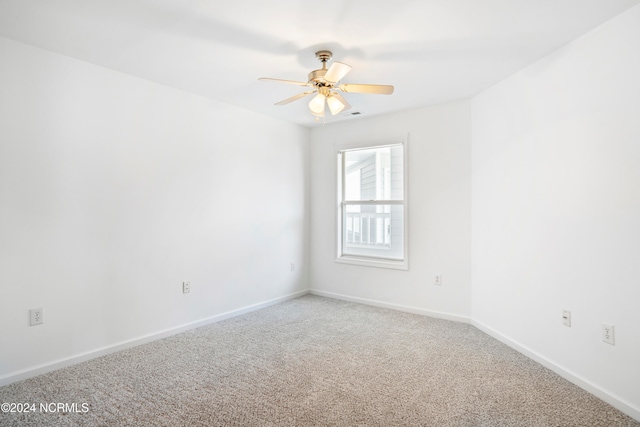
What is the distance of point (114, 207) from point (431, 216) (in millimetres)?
3207

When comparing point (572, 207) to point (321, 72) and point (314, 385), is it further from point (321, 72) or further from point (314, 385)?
point (314, 385)

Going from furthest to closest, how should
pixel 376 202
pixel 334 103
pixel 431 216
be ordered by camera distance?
1. pixel 376 202
2. pixel 431 216
3. pixel 334 103

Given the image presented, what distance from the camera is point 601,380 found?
2.26m

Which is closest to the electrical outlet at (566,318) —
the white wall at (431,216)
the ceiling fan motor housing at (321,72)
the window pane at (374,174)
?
the white wall at (431,216)

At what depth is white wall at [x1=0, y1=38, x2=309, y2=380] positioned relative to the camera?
2.48 meters

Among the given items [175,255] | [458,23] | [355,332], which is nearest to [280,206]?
[175,255]

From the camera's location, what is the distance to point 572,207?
2492 mm

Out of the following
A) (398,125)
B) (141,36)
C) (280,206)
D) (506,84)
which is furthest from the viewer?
(280,206)

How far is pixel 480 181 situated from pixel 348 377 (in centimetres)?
234

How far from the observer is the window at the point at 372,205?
171 inches

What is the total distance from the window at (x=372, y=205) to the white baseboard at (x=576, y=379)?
1390 mm

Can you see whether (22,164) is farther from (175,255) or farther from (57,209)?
(175,255)

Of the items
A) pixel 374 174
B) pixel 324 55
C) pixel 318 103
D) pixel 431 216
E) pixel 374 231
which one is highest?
pixel 324 55

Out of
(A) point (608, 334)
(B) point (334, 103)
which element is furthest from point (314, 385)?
(B) point (334, 103)
